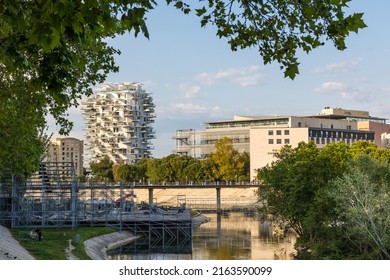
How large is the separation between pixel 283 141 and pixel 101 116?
226 ft

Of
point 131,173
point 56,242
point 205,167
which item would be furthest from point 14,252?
point 131,173

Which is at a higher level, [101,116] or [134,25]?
[101,116]

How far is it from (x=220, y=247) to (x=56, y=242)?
1227 centimetres

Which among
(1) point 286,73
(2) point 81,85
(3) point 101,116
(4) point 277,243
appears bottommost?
(4) point 277,243

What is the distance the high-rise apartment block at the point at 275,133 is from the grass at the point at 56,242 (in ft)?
220

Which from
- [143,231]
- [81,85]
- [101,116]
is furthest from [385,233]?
[101,116]

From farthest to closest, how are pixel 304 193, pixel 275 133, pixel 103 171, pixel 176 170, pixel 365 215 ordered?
pixel 103 171 < pixel 275 133 < pixel 176 170 < pixel 304 193 < pixel 365 215

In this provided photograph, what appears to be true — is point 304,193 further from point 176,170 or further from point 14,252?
point 176,170

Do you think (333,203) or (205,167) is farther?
(205,167)

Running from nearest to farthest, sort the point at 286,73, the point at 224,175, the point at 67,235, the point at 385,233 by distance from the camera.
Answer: the point at 286,73
the point at 385,233
the point at 67,235
the point at 224,175

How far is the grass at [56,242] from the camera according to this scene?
33375mm

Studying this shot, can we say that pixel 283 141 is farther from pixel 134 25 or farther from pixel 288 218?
pixel 134 25

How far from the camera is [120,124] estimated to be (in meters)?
173

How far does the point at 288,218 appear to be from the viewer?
45.4m
